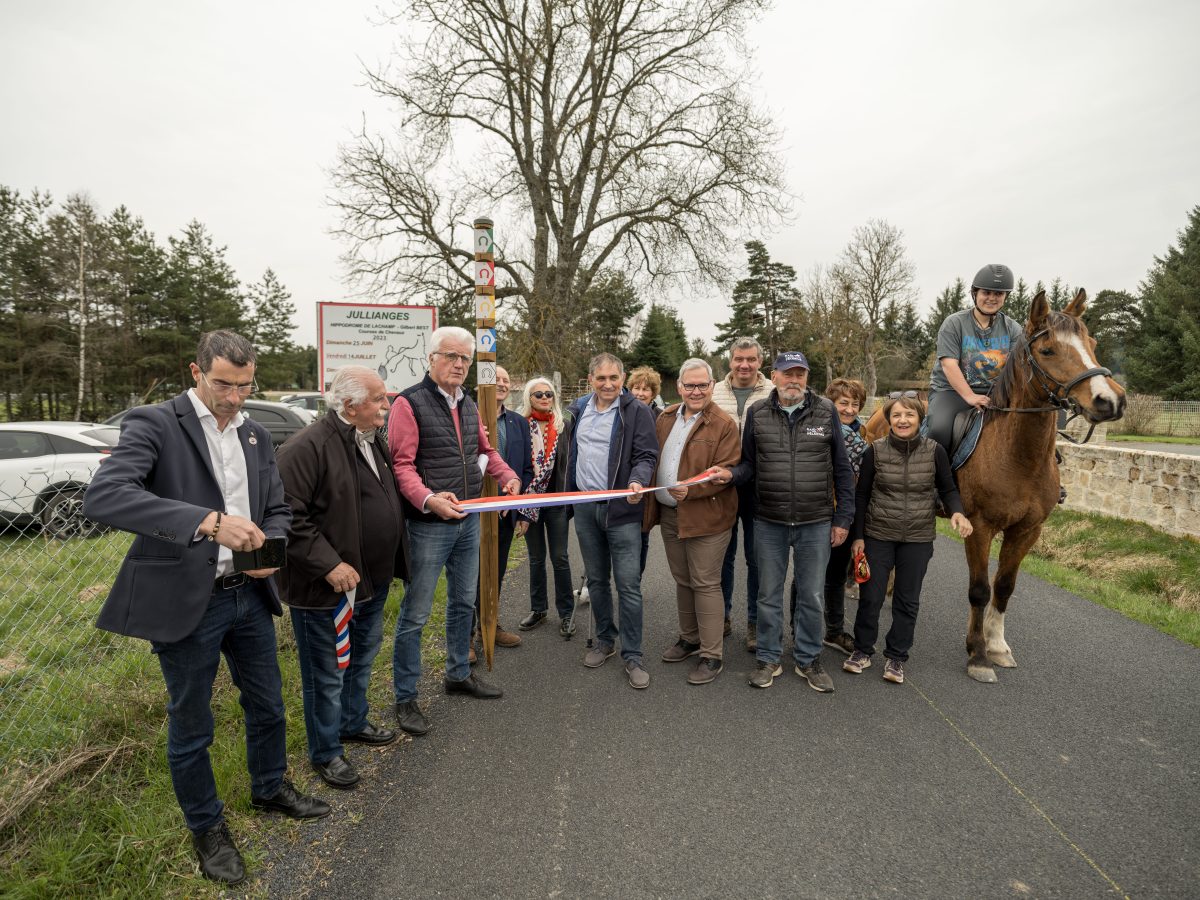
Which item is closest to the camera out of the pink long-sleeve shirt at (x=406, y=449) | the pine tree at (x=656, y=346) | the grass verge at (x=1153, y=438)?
the pink long-sleeve shirt at (x=406, y=449)

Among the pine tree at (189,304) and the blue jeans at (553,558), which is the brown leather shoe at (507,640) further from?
the pine tree at (189,304)

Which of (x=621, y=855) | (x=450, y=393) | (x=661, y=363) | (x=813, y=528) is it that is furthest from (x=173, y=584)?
(x=661, y=363)

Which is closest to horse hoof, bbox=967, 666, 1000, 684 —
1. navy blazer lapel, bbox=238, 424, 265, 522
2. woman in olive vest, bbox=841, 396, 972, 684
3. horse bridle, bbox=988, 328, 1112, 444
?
woman in olive vest, bbox=841, 396, 972, 684

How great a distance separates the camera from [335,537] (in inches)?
113

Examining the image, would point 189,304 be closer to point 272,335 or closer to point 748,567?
point 272,335

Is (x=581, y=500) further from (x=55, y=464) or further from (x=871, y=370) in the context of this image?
(x=871, y=370)

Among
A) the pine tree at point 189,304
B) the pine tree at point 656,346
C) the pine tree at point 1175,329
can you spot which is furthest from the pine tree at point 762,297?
the pine tree at point 189,304

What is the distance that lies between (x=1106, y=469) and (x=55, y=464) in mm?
15485

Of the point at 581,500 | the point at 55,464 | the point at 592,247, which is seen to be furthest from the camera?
the point at 592,247

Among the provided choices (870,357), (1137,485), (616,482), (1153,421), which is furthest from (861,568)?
(870,357)

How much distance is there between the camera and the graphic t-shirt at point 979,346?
4.74 m

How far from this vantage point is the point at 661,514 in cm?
447

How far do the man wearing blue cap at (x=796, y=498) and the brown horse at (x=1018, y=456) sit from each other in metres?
1.14

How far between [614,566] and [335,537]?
2.05 meters
